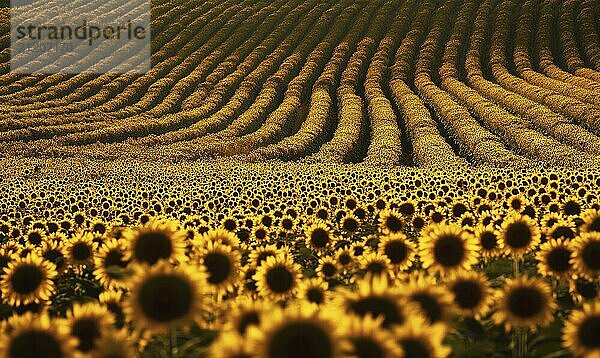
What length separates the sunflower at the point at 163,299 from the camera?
3291 millimetres

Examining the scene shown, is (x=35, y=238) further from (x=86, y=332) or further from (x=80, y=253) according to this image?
(x=86, y=332)


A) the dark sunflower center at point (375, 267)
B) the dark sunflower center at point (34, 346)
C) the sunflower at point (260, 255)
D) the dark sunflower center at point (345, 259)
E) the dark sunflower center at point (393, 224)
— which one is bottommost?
the dark sunflower center at point (34, 346)

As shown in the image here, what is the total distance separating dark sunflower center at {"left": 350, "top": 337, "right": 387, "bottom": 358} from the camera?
8.50ft

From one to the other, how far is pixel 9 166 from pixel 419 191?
58.8ft

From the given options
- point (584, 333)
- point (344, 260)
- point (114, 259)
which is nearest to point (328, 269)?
point (344, 260)

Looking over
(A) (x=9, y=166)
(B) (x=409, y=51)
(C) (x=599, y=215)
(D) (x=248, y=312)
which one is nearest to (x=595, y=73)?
(B) (x=409, y=51)

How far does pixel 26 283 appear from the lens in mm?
4805

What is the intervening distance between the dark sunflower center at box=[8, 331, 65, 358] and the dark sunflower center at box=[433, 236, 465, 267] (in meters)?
2.61

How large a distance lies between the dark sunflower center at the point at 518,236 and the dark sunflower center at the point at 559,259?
567 mm

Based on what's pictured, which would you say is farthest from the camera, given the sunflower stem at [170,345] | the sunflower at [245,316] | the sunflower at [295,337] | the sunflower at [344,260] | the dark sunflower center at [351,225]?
the dark sunflower center at [351,225]

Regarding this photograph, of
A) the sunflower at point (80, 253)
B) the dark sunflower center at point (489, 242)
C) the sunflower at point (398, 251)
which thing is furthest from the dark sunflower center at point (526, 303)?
the sunflower at point (80, 253)

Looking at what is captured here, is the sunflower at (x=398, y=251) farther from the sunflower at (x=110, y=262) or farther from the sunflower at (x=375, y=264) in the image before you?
the sunflower at (x=110, y=262)

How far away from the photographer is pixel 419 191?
40.1ft

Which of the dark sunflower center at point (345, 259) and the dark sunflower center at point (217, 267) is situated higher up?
the dark sunflower center at point (345, 259)
